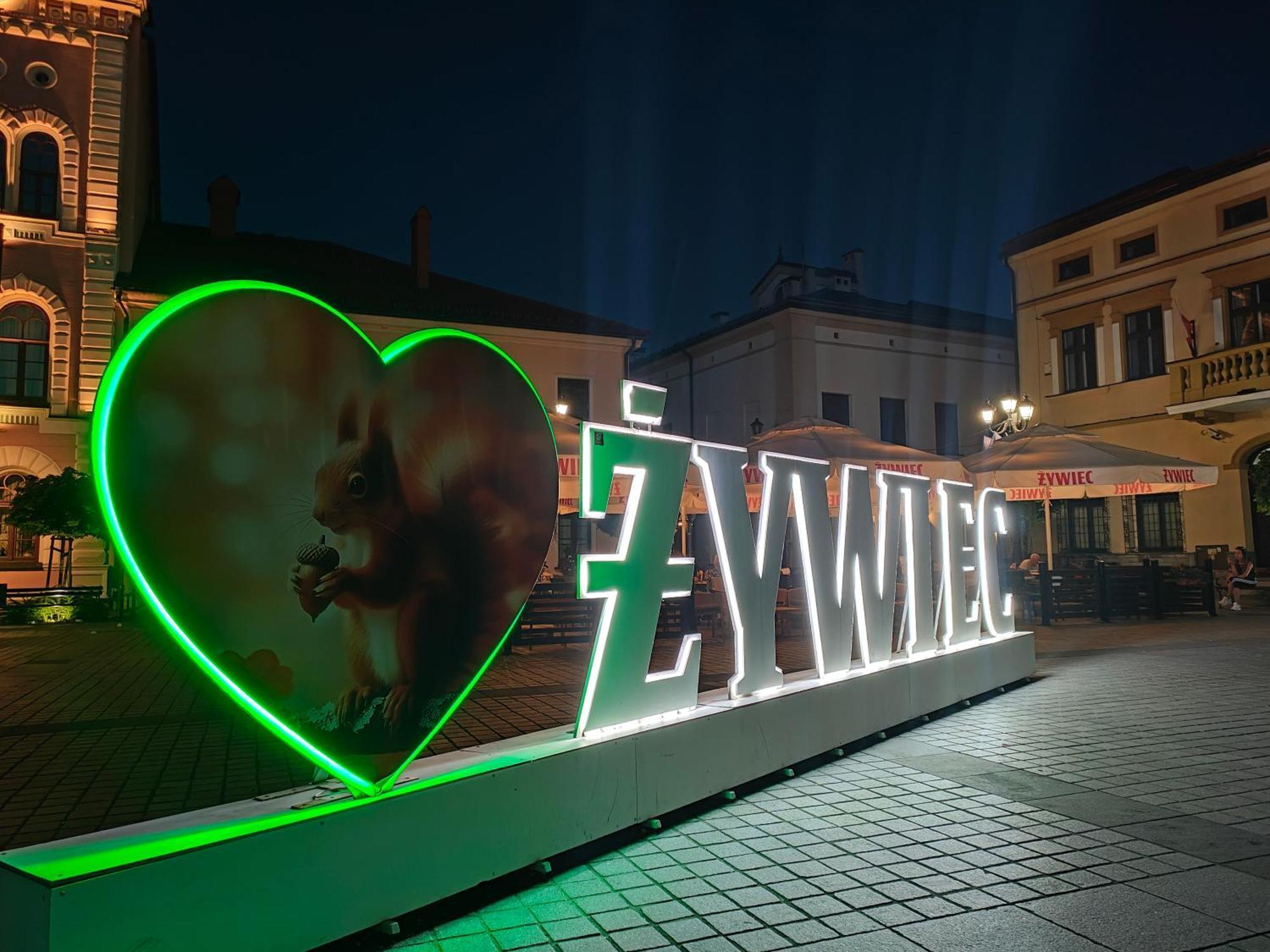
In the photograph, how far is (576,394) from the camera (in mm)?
26922

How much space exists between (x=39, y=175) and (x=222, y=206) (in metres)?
Result: 5.53

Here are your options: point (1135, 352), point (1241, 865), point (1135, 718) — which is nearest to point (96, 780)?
point (1241, 865)

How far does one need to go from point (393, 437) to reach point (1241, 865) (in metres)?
4.26

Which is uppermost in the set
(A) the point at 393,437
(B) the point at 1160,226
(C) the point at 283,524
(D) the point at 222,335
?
(B) the point at 1160,226

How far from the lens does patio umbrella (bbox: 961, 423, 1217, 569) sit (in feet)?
46.2

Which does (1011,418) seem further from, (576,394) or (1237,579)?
(576,394)

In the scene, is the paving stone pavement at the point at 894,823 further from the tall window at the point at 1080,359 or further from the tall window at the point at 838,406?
the tall window at the point at 838,406

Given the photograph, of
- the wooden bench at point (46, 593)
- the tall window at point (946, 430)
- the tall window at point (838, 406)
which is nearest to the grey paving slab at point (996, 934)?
the wooden bench at point (46, 593)

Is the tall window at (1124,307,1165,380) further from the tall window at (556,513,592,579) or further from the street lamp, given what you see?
the tall window at (556,513,592,579)

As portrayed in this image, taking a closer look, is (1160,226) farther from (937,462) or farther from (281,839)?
(281,839)

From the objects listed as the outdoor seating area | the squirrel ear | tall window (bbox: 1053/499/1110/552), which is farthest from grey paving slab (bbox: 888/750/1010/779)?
tall window (bbox: 1053/499/1110/552)

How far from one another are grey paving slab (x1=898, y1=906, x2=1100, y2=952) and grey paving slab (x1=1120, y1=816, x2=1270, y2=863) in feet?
4.28

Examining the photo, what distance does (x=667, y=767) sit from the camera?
5.08 metres

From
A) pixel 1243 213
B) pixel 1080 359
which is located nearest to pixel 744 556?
pixel 1243 213
